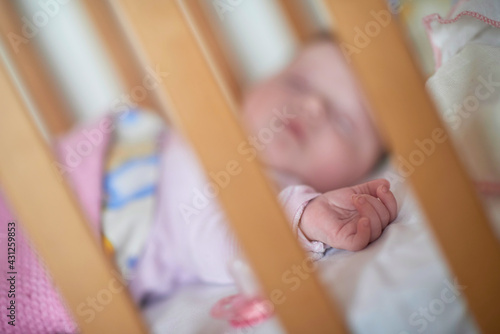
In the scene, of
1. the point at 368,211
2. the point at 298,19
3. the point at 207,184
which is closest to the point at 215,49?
the point at 298,19

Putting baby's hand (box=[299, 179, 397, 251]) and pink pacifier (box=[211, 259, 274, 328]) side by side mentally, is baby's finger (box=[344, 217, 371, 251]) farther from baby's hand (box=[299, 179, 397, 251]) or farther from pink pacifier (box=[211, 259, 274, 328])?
pink pacifier (box=[211, 259, 274, 328])

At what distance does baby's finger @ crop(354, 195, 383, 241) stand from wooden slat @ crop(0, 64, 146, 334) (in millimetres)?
329

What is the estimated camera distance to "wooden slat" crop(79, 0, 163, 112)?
129cm

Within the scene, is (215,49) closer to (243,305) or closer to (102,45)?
(102,45)

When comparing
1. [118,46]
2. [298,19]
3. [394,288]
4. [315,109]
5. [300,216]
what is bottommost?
[394,288]

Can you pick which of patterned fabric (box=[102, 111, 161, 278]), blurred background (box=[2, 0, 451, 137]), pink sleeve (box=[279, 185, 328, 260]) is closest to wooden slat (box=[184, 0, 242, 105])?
blurred background (box=[2, 0, 451, 137])

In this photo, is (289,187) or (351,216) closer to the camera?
(351,216)

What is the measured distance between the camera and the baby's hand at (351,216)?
663 mm

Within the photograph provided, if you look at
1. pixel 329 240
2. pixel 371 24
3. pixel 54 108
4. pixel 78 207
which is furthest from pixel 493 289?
pixel 54 108

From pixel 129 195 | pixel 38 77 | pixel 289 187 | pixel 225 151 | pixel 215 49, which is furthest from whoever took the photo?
pixel 215 49

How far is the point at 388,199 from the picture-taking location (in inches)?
26.9

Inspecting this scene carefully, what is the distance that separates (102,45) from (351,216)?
937mm

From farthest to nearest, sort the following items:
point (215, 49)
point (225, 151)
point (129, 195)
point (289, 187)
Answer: point (215, 49)
point (129, 195)
point (289, 187)
point (225, 151)

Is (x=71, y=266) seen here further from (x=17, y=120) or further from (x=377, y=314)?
(x=377, y=314)
